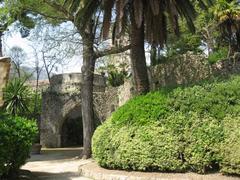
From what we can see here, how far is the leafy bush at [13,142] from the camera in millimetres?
10914

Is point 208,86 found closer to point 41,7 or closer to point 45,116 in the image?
point 41,7

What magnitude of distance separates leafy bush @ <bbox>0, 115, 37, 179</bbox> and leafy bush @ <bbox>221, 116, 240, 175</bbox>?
5.49 meters

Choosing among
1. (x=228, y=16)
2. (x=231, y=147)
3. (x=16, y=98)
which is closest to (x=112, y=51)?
(x=228, y=16)

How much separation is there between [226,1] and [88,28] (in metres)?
8.26

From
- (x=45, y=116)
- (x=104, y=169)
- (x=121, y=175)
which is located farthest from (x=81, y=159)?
(x=45, y=116)

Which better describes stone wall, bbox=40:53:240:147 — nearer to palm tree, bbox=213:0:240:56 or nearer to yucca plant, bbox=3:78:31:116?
palm tree, bbox=213:0:240:56

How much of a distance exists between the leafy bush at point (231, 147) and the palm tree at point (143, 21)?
466 centimetres

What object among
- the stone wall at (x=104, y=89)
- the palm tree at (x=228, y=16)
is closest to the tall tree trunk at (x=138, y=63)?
the stone wall at (x=104, y=89)

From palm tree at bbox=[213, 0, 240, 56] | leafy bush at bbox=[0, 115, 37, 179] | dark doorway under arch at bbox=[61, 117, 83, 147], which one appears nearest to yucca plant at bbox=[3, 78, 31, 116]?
dark doorway under arch at bbox=[61, 117, 83, 147]

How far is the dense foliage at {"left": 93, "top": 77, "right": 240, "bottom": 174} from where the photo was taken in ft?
36.2

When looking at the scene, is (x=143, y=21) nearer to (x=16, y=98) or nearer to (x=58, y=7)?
(x=58, y=7)

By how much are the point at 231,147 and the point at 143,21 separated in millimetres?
6401

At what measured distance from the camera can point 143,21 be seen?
1523 centimetres

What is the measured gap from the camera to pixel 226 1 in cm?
2283
